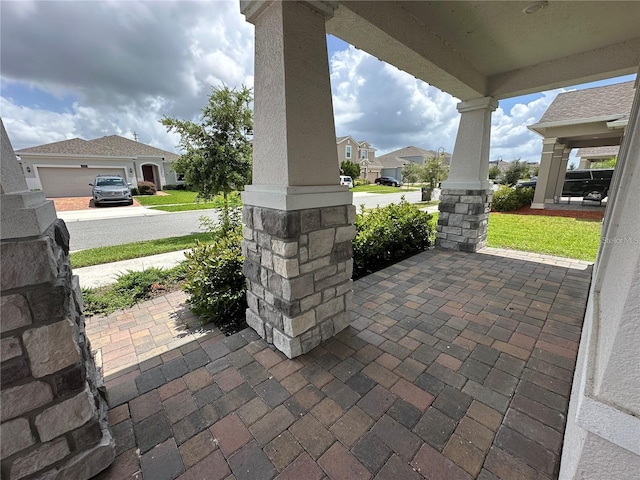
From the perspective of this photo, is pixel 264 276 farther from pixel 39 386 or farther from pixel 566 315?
pixel 566 315

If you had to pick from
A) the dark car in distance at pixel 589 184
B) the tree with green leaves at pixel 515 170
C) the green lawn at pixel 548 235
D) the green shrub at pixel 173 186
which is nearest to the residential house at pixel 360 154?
the tree with green leaves at pixel 515 170

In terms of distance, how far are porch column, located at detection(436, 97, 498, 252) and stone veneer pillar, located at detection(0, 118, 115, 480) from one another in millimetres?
5545

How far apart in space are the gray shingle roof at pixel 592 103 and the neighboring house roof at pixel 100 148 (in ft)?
79.3

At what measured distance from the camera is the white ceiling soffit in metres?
2.65

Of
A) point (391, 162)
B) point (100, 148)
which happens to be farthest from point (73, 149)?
point (391, 162)

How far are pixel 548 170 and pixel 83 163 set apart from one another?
25.4m

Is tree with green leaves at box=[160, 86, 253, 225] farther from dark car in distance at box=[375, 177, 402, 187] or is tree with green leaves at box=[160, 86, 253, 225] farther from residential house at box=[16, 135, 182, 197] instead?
dark car in distance at box=[375, 177, 402, 187]

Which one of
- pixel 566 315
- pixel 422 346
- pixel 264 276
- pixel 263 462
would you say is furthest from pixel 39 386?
pixel 566 315

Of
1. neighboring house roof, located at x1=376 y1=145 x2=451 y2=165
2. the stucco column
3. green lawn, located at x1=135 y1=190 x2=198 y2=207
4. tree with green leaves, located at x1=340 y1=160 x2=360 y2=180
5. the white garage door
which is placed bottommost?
green lawn, located at x1=135 y1=190 x2=198 y2=207

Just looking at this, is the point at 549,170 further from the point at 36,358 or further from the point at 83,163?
the point at 83,163

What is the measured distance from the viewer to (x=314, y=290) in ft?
7.52

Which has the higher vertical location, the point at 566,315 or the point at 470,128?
the point at 470,128

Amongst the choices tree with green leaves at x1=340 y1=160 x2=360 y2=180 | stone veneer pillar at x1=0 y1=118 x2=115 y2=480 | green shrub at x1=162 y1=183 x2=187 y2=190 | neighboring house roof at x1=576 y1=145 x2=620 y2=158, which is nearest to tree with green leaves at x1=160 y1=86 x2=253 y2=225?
stone veneer pillar at x1=0 y1=118 x2=115 y2=480

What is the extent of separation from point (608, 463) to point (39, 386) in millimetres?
2180
